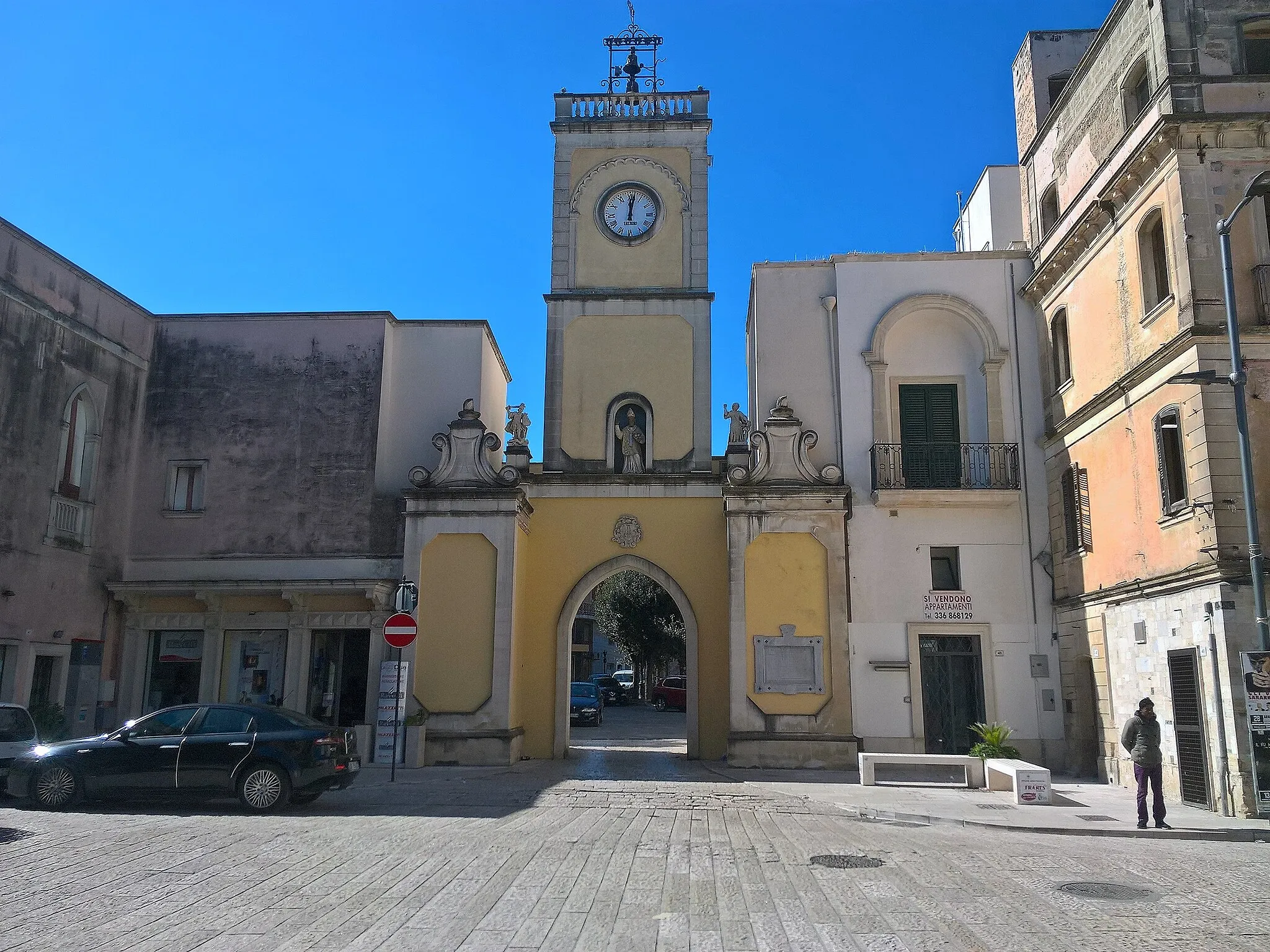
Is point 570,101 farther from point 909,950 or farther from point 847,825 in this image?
point 909,950

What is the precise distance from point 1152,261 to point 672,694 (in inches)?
1259

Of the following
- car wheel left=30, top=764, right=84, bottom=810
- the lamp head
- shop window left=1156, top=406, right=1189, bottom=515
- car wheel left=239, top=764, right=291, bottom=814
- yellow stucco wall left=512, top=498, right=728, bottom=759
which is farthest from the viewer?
yellow stucco wall left=512, top=498, right=728, bottom=759

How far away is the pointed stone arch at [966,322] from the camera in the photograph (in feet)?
69.4

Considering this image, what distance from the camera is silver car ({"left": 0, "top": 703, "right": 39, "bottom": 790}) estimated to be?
47.5 feet

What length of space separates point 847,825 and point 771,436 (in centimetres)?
974

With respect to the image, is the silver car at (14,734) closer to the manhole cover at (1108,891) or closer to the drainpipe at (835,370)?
the manhole cover at (1108,891)

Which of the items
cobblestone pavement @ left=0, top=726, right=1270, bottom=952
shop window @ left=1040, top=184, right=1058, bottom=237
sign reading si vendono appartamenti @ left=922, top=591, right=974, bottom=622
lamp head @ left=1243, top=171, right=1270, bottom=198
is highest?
shop window @ left=1040, top=184, right=1058, bottom=237

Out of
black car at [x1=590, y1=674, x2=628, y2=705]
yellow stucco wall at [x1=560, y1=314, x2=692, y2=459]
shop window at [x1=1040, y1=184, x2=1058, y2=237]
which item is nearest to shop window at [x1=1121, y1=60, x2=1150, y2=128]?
shop window at [x1=1040, y1=184, x2=1058, y2=237]

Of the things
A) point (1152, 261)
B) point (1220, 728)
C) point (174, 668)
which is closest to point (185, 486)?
point (174, 668)

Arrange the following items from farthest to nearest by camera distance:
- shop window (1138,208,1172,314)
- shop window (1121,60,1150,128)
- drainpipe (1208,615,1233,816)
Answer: shop window (1121,60,1150,128) → shop window (1138,208,1172,314) → drainpipe (1208,615,1233,816)

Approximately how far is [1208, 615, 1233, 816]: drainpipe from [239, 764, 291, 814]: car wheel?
12.0 meters

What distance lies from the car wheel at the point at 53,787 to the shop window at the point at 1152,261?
54.4ft

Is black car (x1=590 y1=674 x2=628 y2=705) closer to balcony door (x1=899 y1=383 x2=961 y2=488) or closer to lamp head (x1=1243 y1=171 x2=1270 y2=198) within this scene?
balcony door (x1=899 y1=383 x2=961 y2=488)

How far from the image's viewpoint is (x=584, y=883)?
8.45m
